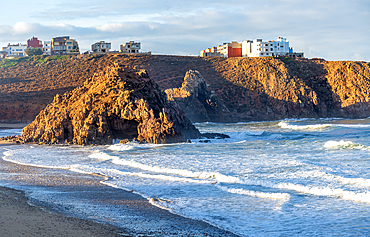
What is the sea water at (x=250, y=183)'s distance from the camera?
7.50 m

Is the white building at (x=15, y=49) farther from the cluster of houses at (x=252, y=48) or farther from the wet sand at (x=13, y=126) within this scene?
the wet sand at (x=13, y=126)

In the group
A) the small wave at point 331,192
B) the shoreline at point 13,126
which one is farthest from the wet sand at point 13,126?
the small wave at point 331,192

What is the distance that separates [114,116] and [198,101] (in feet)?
122

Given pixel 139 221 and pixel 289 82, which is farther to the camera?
pixel 289 82

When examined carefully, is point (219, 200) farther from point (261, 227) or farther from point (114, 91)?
point (114, 91)

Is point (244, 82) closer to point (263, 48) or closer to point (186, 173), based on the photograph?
point (263, 48)

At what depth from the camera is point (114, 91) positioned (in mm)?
24844

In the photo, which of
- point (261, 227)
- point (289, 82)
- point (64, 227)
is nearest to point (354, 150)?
point (261, 227)

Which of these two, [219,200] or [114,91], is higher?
[114,91]

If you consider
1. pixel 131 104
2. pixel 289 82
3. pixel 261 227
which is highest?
pixel 289 82

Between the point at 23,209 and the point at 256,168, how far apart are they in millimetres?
8441

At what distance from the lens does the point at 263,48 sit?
109m

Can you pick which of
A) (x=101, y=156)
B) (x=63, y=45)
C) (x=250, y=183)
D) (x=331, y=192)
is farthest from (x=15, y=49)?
(x=331, y=192)

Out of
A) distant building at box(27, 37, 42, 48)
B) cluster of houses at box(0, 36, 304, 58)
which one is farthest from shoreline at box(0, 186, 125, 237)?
distant building at box(27, 37, 42, 48)
